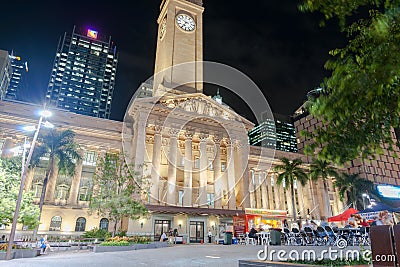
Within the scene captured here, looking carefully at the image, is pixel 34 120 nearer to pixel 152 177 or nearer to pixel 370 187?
pixel 152 177

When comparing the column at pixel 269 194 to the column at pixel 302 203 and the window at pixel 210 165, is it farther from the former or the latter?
the window at pixel 210 165

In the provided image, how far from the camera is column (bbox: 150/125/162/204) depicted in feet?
113

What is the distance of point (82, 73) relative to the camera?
133875mm

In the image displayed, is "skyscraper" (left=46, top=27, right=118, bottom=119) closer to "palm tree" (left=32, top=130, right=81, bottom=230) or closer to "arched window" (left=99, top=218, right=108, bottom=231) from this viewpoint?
"arched window" (left=99, top=218, right=108, bottom=231)

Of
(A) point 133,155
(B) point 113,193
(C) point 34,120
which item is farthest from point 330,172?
(C) point 34,120

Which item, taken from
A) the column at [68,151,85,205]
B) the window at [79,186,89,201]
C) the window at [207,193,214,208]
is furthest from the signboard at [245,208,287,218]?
the column at [68,151,85,205]

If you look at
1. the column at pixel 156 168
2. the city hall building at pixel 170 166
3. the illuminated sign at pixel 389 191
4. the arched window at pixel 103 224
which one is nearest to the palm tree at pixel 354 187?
the city hall building at pixel 170 166

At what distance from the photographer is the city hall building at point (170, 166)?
114ft

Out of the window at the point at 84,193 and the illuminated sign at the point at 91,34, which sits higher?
the illuminated sign at the point at 91,34

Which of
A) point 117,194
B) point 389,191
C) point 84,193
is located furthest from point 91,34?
point 389,191

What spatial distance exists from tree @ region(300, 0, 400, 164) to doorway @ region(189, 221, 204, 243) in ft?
102

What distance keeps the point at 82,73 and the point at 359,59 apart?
14404 centimetres

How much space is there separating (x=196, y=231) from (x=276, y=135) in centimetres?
11637

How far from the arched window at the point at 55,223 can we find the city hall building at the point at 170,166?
0.38ft
